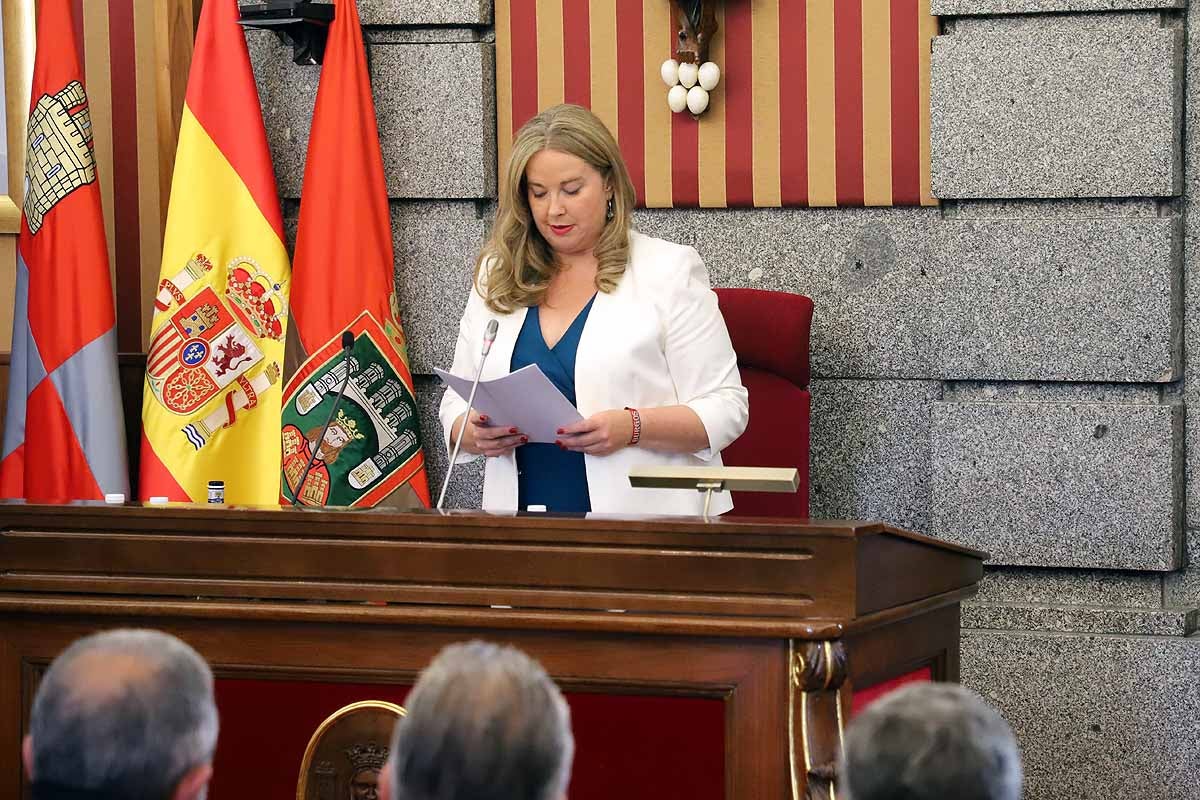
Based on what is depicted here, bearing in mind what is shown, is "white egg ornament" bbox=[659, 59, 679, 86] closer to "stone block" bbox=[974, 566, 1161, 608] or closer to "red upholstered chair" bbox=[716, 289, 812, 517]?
"red upholstered chair" bbox=[716, 289, 812, 517]

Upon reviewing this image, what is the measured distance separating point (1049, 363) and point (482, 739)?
9.99 ft

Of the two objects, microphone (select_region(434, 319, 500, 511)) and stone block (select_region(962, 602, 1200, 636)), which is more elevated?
microphone (select_region(434, 319, 500, 511))

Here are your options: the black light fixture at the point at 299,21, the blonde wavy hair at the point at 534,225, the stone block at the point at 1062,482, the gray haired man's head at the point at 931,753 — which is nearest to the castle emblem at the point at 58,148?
the black light fixture at the point at 299,21

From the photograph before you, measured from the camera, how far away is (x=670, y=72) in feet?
13.8

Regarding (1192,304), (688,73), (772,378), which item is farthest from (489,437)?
(1192,304)

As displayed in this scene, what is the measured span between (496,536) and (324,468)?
1856mm

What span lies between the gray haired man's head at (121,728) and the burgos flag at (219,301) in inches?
117

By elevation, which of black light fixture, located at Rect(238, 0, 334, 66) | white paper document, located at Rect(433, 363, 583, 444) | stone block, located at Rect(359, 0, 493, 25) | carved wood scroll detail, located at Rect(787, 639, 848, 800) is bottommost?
carved wood scroll detail, located at Rect(787, 639, 848, 800)

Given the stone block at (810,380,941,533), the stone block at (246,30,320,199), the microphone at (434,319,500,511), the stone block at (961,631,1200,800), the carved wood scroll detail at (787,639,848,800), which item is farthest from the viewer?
the stone block at (246,30,320,199)

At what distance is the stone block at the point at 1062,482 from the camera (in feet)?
12.8

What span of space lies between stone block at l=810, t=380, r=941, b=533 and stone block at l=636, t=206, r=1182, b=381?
0.05 m

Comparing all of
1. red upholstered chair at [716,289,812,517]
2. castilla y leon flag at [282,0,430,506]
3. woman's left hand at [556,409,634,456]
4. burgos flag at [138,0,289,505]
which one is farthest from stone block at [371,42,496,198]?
woman's left hand at [556,409,634,456]

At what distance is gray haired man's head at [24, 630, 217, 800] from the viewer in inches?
49.9

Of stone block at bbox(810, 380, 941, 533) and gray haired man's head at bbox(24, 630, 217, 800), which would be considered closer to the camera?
gray haired man's head at bbox(24, 630, 217, 800)
